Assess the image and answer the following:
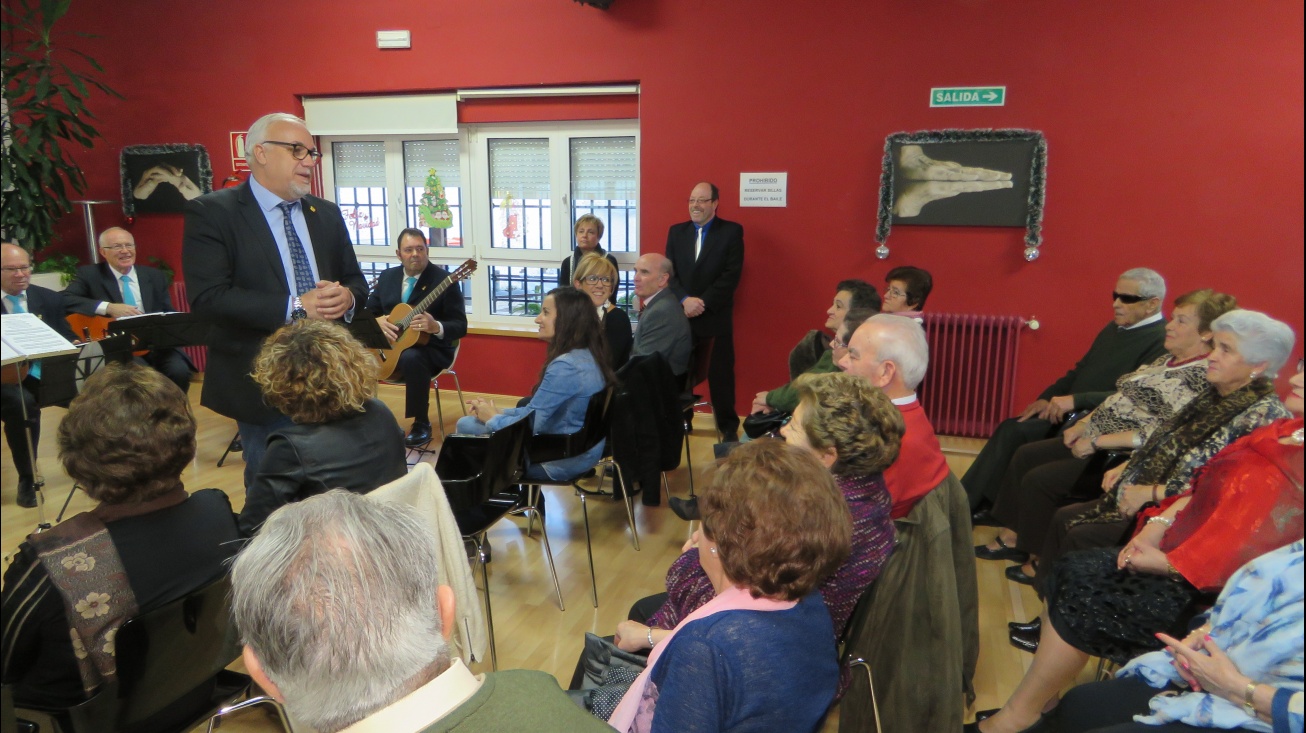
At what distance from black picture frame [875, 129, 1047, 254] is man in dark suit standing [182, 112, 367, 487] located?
11.5ft

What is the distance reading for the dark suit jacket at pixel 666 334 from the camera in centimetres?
390

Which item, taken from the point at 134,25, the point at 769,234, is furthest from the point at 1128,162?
the point at 134,25

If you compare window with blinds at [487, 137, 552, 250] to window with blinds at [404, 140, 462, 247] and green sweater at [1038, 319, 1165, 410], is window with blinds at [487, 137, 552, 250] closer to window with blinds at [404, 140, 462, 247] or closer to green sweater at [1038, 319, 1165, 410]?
window with blinds at [404, 140, 462, 247]

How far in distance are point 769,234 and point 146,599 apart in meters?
4.15

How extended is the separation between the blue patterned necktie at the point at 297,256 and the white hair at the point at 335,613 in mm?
1501

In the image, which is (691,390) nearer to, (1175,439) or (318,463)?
(1175,439)

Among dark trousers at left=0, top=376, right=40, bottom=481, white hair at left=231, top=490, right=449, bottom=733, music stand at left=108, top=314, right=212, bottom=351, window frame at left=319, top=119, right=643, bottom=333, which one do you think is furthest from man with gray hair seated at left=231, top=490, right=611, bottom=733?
window frame at left=319, top=119, right=643, bottom=333

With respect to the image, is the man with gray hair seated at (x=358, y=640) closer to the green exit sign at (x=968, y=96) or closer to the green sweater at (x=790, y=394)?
the green sweater at (x=790, y=394)

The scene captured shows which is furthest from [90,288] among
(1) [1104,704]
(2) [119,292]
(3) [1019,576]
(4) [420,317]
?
(4) [420,317]

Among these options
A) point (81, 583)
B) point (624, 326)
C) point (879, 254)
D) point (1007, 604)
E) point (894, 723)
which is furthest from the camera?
point (879, 254)

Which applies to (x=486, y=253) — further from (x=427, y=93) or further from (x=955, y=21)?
(x=955, y=21)

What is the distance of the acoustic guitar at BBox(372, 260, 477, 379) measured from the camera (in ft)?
15.5

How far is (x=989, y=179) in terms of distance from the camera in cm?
456

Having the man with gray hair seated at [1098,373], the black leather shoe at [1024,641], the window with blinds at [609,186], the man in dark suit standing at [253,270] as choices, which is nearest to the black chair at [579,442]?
the man in dark suit standing at [253,270]
